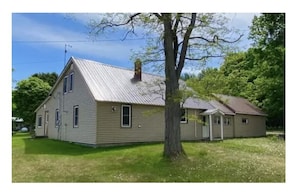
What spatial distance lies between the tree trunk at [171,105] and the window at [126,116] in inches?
175

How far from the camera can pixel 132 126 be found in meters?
13.5

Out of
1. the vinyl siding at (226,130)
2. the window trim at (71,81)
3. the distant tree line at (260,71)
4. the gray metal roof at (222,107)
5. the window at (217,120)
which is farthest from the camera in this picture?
the gray metal roof at (222,107)

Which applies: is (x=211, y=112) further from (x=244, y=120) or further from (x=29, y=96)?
(x=29, y=96)

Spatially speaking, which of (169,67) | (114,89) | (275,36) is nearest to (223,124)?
(275,36)

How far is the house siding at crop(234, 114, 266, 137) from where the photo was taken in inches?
792

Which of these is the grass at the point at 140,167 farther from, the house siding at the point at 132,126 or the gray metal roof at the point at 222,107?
the gray metal roof at the point at 222,107

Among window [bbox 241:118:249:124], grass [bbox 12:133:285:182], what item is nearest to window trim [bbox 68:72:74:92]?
grass [bbox 12:133:285:182]

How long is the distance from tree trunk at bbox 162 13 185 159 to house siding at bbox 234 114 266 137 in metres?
11.8

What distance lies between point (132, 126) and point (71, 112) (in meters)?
3.22

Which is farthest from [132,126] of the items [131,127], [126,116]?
[126,116]

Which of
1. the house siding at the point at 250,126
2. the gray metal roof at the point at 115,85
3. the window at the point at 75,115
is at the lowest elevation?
the house siding at the point at 250,126

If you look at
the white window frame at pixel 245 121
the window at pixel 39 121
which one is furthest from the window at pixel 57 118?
the white window frame at pixel 245 121

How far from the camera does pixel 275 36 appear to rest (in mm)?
16016

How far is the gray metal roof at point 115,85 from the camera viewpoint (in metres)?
12.7
